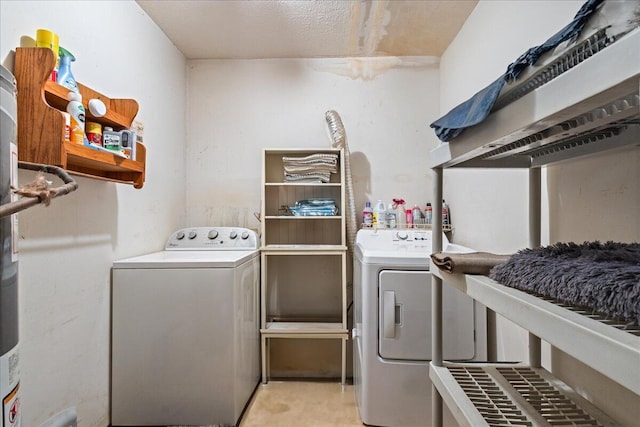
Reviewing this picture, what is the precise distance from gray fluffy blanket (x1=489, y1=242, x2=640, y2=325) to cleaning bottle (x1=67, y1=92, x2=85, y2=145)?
4.91 ft

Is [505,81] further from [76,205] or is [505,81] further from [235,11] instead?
[235,11]

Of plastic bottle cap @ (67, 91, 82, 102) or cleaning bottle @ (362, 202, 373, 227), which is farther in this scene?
cleaning bottle @ (362, 202, 373, 227)

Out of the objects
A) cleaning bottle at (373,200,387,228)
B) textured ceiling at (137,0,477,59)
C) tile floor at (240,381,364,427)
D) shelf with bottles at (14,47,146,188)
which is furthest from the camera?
cleaning bottle at (373,200,387,228)

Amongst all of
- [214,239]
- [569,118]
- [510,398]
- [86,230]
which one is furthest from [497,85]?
[214,239]

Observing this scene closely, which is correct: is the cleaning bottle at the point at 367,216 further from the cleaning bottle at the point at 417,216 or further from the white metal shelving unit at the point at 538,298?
the white metal shelving unit at the point at 538,298

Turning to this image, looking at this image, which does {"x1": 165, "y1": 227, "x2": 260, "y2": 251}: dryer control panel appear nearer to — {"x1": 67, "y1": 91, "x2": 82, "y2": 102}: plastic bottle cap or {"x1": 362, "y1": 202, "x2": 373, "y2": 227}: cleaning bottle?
{"x1": 362, "y1": 202, "x2": 373, "y2": 227}: cleaning bottle


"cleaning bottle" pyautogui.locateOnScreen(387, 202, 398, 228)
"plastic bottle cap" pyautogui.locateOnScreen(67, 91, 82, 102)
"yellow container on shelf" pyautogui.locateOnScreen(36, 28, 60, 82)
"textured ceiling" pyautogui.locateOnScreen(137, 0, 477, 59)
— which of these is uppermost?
"textured ceiling" pyautogui.locateOnScreen(137, 0, 477, 59)

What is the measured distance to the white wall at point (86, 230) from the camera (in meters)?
1.38

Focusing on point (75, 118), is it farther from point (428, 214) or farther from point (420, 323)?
point (428, 214)

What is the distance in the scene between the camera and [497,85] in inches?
30.0

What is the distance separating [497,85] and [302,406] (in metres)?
2.14

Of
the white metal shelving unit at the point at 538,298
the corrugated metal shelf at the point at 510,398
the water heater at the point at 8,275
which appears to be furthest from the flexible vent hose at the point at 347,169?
the water heater at the point at 8,275

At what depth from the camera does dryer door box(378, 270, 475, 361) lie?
6.00ft

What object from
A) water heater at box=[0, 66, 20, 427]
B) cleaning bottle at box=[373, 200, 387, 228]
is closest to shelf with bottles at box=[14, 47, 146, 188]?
water heater at box=[0, 66, 20, 427]
